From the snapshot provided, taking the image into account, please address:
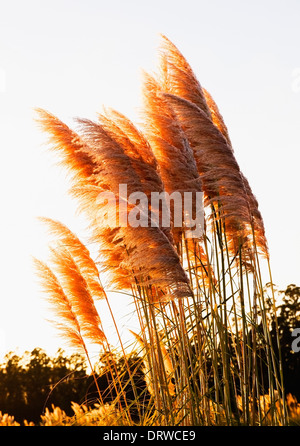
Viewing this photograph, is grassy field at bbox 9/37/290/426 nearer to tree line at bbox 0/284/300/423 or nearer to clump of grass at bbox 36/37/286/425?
clump of grass at bbox 36/37/286/425

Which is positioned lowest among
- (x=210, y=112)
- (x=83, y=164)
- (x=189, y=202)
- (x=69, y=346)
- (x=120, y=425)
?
(x=120, y=425)

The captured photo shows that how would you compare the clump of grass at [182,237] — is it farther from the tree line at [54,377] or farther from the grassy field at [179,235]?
the tree line at [54,377]

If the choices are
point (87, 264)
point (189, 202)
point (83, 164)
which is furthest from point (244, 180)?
point (87, 264)

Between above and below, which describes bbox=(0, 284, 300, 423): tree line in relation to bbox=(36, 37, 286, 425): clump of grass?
below

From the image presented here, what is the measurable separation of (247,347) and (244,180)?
50.6 inches

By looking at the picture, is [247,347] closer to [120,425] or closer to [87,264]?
[120,425]

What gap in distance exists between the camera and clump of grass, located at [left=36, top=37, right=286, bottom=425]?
4.43m

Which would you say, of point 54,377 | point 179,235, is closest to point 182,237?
point 179,235

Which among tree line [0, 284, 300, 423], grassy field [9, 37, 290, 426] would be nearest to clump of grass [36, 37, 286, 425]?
grassy field [9, 37, 290, 426]

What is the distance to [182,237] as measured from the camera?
4.74 m

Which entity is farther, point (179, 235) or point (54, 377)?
point (54, 377)

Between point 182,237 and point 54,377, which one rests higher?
point 182,237

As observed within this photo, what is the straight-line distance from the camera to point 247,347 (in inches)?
196

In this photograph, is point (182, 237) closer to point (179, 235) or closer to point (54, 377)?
point (179, 235)
